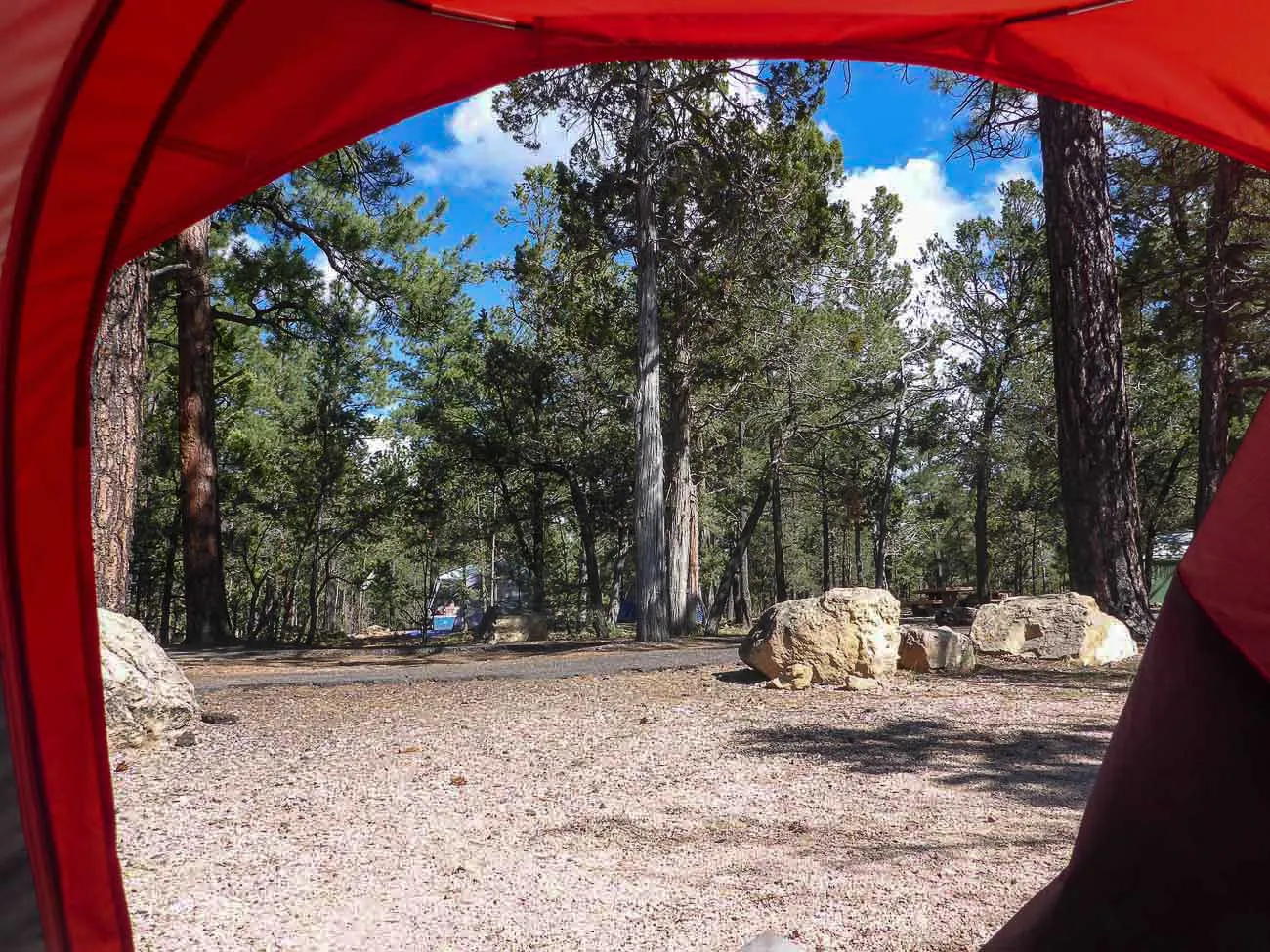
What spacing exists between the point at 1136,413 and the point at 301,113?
894 inches

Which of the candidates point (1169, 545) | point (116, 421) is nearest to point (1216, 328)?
point (116, 421)

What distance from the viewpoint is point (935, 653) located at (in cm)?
694

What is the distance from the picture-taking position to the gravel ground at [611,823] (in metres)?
2.48

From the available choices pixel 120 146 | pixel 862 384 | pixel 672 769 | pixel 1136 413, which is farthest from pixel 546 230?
pixel 120 146

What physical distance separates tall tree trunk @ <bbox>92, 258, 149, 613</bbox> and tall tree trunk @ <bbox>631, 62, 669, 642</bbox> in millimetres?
7282

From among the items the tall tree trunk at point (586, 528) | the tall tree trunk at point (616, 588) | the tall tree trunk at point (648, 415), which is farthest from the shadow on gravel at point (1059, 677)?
the tall tree trunk at point (616, 588)

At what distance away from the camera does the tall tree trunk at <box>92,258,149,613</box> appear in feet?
18.7

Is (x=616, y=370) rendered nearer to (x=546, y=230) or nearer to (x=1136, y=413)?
(x=546, y=230)

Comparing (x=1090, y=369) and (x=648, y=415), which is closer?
(x=1090, y=369)

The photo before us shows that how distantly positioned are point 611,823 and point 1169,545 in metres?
27.6

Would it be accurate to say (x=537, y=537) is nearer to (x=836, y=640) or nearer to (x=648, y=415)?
(x=648, y=415)

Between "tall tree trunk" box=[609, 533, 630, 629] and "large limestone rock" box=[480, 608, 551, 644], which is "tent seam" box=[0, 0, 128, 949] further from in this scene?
"tall tree trunk" box=[609, 533, 630, 629]

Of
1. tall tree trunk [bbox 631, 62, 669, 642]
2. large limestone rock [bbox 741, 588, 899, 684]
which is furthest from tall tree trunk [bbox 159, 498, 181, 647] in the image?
large limestone rock [bbox 741, 588, 899, 684]

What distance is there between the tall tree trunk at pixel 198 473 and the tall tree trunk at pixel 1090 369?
33.4ft
